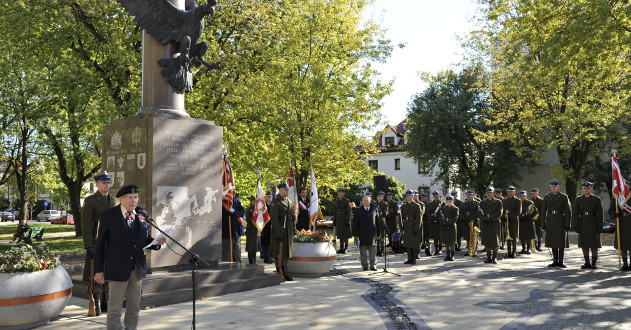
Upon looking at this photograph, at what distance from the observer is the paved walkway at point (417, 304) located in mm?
7047

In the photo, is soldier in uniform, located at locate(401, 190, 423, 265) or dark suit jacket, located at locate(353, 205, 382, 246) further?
soldier in uniform, located at locate(401, 190, 423, 265)

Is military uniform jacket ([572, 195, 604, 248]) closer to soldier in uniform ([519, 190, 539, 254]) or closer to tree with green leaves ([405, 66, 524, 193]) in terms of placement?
soldier in uniform ([519, 190, 539, 254])

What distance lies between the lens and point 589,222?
13.1 metres

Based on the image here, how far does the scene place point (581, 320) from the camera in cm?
721

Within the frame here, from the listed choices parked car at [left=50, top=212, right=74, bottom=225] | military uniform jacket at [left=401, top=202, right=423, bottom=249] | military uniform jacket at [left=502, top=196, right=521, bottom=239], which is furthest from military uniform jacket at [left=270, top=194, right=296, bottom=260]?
parked car at [left=50, top=212, right=74, bottom=225]

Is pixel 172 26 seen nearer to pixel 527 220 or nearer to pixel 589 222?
pixel 589 222

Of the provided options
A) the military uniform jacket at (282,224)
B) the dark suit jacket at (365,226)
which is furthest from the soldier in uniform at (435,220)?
the military uniform jacket at (282,224)

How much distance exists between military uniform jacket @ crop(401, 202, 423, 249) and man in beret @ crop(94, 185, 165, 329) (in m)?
9.45

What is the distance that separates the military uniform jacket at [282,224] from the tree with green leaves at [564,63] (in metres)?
8.84

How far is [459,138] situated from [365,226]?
25.7 meters

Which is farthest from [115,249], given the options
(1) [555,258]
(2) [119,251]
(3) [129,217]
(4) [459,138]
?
(4) [459,138]

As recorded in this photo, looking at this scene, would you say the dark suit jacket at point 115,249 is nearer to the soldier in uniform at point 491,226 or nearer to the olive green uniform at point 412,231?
the olive green uniform at point 412,231

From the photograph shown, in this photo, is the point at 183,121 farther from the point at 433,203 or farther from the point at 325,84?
the point at 325,84

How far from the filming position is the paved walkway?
23.1 ft
